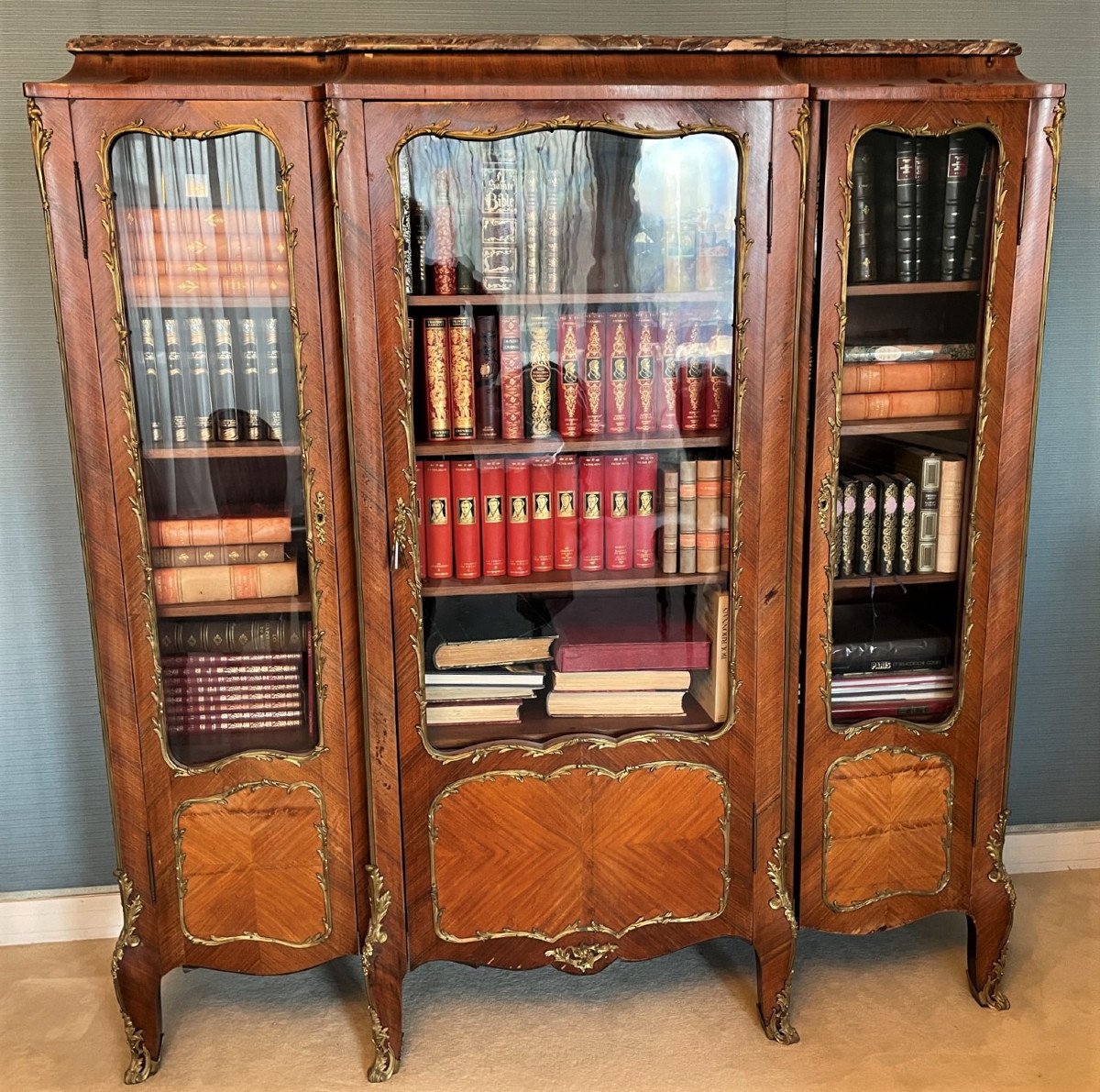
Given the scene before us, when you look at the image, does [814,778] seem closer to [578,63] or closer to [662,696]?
[662,696]

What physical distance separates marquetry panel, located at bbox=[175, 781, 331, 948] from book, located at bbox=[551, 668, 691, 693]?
517mm

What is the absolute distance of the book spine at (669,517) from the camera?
212 cm

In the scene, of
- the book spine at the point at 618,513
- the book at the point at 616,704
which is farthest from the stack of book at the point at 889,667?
the book spine at the point at 618,513

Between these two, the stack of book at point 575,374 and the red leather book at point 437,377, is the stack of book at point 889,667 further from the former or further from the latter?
the red leather book at point 437,377

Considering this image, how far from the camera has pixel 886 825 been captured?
89.3 inches

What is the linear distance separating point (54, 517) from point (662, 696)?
4.57ft

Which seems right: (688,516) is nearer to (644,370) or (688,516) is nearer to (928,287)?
(644,370)

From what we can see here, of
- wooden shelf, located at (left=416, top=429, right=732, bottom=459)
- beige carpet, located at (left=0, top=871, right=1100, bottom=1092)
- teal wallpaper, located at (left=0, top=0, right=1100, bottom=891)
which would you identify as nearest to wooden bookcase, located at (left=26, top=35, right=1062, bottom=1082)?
wooden shelf, located at (left=416, top=429, right=732, bottom=459)

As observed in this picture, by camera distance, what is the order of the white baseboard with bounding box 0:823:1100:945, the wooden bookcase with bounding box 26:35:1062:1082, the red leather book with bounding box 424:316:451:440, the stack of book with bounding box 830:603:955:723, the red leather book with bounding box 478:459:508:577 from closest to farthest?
1. the wooden bookcase with bounding box 26:35:1062:1082
2. the red leather book with bounding box 424:316:451:440
3. the red leather book with bounding box 478:459:508:577
4. the stack of book with bounding box 830:603:955:723
5. the white baseboard with bounding box 0:823:1100:945

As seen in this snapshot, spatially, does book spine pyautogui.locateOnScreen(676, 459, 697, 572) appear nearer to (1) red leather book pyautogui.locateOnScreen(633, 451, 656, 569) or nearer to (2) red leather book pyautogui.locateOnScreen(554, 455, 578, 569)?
(1) red leather book pyautogui.locateOnScreen(633, 451, 656, 569)

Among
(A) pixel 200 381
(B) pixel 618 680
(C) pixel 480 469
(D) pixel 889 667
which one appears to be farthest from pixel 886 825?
(A) pixel 200 381

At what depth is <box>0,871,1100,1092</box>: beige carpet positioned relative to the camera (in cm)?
218

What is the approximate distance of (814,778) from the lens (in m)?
2.23

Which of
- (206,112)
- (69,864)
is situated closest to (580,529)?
(206,112)
